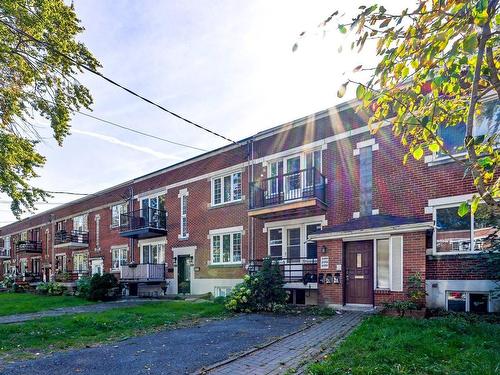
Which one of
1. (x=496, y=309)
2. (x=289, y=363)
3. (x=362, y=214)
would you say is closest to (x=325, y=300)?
(x=362, y=214)

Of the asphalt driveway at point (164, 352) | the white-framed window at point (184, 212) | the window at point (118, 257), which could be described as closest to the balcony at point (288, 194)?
the asphalt driveway at point (164, 352)

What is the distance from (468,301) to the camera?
10984 millimetres

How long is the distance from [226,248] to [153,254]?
7418 millimetres

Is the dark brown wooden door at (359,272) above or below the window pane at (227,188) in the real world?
below

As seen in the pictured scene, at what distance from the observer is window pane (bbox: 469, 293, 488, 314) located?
35.2ft

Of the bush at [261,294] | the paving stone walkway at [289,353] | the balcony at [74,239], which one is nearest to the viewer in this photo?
the paving stone walkway at [289,353]

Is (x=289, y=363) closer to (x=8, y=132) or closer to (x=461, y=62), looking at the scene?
(x=461, y=62)

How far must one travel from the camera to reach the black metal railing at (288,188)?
15.2 meters

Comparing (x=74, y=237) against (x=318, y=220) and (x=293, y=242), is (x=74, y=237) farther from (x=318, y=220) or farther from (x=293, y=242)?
(x=318, y=220)

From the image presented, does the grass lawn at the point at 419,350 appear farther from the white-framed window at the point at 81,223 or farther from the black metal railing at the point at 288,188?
the white-framed window at the point at 81,223

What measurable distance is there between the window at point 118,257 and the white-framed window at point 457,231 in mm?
21064

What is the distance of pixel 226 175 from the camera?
19.8m

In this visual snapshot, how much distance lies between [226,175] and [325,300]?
8896 millimetres

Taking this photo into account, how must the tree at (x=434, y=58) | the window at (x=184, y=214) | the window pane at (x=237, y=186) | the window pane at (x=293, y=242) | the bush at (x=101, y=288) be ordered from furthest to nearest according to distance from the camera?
the window at (x=184, y=214) < the bush at (x=101, y=288) < the window pane at (x=237, y=186) < the window pane at (x=293, y=242) < the tree at (x=434, y=58)
